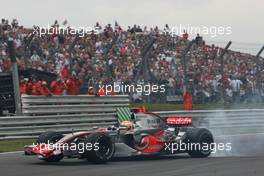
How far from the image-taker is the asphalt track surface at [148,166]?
988 centimetres

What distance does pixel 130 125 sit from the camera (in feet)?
40.2

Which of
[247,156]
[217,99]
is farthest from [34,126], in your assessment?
[217,99]

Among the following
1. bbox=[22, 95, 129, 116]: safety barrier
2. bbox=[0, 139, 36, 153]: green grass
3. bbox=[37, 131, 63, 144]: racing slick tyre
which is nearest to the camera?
bbox=[37, 131, 63, 144]: racing slick tyre

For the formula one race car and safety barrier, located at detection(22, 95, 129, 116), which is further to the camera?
safety barrier, located at detection(22, 95, 129, 116)

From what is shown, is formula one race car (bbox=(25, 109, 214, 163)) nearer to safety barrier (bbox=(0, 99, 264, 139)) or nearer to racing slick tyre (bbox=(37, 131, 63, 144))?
racing slick tyre (bbox=(37, 131, 63, 144))

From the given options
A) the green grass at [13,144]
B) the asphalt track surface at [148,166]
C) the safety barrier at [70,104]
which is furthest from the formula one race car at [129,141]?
the safety barrier at [70,104]

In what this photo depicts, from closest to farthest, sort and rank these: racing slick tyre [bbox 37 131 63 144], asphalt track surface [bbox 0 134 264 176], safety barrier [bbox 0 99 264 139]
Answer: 1. asphalt track surface [bbox 0 134 264 176]
2. racing slick tyre [bbox 37 131 63 144]
3. safety barrier [bbox 0 99 264 139]

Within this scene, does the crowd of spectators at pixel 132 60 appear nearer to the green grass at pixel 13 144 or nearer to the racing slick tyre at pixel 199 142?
the green grass at pixel 13 144

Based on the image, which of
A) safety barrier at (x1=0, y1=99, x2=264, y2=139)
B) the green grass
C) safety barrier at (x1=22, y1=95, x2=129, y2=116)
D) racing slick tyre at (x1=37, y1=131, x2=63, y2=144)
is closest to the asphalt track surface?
racing slick tyre at (x1=37, y1=131, x2=63, y2=144)

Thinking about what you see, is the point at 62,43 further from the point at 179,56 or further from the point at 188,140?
the point at 188,140

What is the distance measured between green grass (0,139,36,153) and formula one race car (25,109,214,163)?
9.15 feet

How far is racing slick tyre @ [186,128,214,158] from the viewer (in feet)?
41.7

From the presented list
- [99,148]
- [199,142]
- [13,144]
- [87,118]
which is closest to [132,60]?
[87,118]

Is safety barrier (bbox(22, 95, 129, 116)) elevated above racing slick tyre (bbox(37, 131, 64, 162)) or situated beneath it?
elevated above
